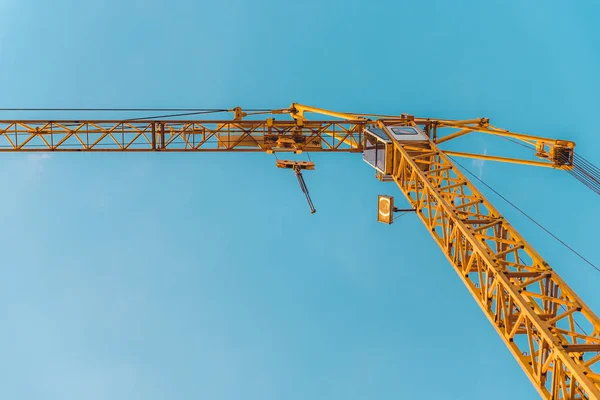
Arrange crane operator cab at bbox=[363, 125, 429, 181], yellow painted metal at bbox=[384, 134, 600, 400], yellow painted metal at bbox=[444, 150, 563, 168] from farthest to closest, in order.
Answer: yellow painted metal at bbox=[444, 150, 563, 168], crane operator cab at bbox=[363, 125, 429, 181], yellow painted metal at bbox=[384, 134, 600, 400]

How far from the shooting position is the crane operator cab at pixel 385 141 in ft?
70.4

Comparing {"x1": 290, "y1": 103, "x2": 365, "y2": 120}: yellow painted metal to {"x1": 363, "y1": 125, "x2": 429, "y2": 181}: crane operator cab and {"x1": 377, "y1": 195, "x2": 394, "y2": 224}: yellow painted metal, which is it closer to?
{"x1": 363, "y1": 125, "x2": 429, "y2": 181}: crane operator cab

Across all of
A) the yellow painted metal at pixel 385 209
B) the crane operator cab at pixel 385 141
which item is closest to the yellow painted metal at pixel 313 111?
the crane operator cab at pixel 385 141

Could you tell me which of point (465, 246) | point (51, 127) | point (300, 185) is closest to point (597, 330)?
point (465, 246)

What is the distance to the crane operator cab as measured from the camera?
2145cm

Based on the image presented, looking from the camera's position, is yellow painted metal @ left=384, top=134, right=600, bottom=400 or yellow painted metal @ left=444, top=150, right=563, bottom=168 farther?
yellow painted metal @ left=444, top=150, right=563, bottom=168

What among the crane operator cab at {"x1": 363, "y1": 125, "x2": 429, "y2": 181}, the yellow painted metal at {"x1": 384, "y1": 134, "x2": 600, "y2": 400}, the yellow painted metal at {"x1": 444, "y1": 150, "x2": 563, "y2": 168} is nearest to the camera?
the yellow painted metal at {"x1": 384, "y1": 134, "x2": 600, "y2": 400}

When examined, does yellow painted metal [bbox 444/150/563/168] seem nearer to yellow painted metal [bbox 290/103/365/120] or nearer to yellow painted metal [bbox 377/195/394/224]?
yellow painted metal [bbox 290/103/365/120]

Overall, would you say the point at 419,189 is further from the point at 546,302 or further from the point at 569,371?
the point at 569,371

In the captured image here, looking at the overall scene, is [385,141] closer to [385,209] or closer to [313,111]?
[385,209]

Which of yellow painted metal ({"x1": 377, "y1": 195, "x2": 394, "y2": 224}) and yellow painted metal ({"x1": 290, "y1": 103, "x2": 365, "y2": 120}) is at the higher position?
yellow painted metal ({"x1": 290, "y1": 103, "x2": 365, "y2": 120})

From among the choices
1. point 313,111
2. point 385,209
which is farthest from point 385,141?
→ point 313,111

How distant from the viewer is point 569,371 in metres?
12.0

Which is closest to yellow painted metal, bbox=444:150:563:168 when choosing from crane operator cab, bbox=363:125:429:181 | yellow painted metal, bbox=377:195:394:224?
crane operator cab, bbox=363:125:429:181
